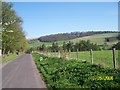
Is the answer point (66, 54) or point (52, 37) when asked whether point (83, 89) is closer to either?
point (66, 54)

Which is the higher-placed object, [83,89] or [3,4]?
[3,4]

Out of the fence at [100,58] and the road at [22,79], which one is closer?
the road at [22,79]

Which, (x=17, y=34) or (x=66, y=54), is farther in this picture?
(x=17, y=34)

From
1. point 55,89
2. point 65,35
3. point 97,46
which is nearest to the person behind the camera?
point 55,89

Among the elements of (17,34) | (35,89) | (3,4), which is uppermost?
(3,4)

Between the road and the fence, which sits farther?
the fence

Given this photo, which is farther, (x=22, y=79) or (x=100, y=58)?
(x=100, y=58)

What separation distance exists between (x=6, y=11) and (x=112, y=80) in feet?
199

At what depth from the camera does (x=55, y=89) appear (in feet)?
46.8

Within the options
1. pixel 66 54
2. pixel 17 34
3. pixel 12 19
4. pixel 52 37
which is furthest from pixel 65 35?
pixel 66 54

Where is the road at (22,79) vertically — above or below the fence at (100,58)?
below

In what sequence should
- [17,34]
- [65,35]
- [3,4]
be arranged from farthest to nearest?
[65,35] → [17,34] → [3,4]

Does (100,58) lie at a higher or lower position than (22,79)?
higher

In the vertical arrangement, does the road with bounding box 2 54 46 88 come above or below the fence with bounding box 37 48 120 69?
below
